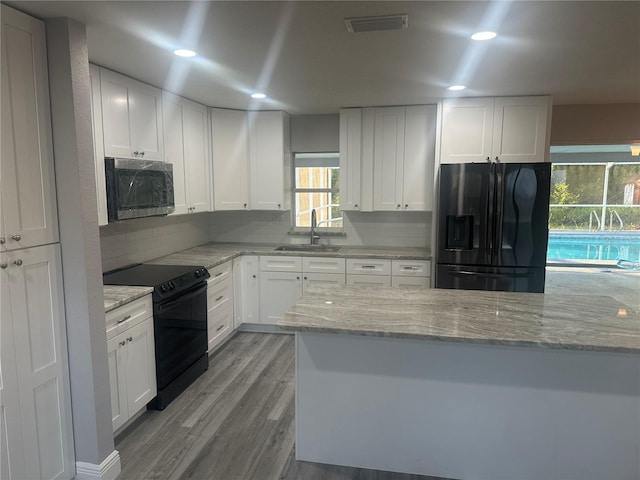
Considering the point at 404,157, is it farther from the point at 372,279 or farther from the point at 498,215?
the point at 372,279

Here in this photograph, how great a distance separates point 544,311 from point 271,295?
276 cm

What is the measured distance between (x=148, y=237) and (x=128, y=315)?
139 cm

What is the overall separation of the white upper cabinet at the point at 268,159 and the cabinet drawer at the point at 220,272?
773mm

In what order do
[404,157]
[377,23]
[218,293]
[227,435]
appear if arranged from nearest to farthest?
1. [377,23]
2. [227,435]
3. [218,293]
4. [404,157]

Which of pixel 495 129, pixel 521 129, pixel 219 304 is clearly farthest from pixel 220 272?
pixel 521 129

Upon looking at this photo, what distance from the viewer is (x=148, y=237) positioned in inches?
149

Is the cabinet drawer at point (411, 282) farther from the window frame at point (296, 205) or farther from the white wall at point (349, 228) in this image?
the window frame at point (296, 205)

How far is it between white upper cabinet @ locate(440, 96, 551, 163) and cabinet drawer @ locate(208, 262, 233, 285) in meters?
2.28

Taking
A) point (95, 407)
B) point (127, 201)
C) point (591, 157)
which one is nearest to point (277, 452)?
point (95, 407)

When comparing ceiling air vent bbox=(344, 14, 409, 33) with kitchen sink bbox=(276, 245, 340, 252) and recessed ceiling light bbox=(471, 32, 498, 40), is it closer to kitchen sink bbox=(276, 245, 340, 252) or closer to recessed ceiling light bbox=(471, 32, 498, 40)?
recessed ceiling light bbox=(471, 32, 498, 40)

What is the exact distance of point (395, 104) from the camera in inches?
160

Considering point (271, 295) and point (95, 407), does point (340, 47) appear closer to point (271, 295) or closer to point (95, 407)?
point (95, 407)

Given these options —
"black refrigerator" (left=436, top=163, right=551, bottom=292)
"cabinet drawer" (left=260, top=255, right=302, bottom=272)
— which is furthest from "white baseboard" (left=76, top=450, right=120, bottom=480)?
"black refrigerator" (left=436, top=163, right=551, bottom=292)

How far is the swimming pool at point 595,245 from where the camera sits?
22.7ft
